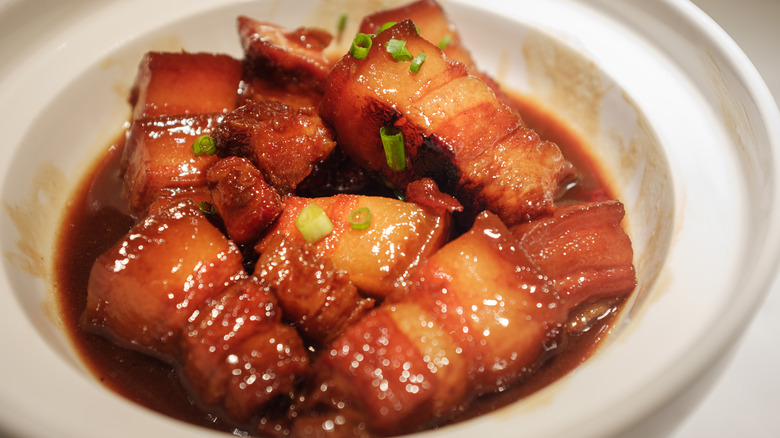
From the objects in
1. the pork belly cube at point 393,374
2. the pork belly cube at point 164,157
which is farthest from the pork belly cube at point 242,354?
the pork belly cube at point 164,157

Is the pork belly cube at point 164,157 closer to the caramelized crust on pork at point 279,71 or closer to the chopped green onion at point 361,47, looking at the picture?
the caramelized crust on pork at point 279,71

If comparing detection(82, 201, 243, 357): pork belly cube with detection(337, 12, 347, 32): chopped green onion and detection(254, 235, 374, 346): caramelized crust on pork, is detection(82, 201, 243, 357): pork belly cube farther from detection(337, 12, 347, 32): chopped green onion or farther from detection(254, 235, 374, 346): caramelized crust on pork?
detection(337, 12, 347, 32): chopped green onion

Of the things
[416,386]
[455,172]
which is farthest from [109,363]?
[455,172]

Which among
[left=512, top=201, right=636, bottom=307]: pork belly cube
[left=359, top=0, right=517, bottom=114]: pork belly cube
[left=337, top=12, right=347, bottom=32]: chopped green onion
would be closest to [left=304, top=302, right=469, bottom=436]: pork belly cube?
[left=512, top=201, right=636, bottom=307]: pork belly cube

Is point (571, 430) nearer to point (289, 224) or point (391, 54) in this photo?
point (289, 224)

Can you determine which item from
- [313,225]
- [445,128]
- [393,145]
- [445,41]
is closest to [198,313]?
[313,225]

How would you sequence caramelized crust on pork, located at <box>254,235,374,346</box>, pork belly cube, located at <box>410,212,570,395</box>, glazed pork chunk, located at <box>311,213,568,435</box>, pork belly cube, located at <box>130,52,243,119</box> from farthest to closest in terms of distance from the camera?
1. pork belly cube, located at <box>130,52,243,119</box>
2. caramelized crust on pork, located at <box>254,235,374,346</box>
3. pork belly cube, located at <box>410,212,570,395</box>
4. glazed pork chunk, located at <box>311,213,568,435</box>

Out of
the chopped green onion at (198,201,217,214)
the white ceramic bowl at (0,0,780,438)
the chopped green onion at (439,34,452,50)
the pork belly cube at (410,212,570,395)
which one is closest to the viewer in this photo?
the white ceramic bowl at (0,0,780,438)

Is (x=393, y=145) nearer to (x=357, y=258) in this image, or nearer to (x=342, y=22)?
(x=357, y=258)
